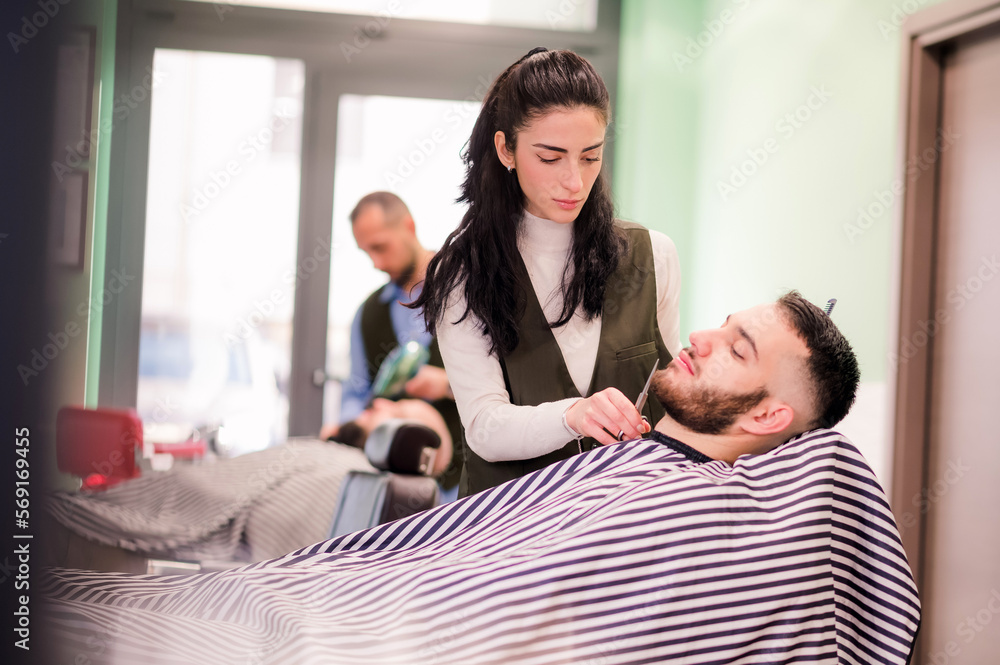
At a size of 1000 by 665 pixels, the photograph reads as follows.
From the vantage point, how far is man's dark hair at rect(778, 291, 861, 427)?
1331 mm

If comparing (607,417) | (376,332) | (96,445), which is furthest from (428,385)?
(607,417)

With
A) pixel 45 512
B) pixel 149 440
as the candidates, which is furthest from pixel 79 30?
pixel 149 440

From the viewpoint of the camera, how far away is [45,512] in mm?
1144

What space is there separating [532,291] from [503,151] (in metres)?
0.27

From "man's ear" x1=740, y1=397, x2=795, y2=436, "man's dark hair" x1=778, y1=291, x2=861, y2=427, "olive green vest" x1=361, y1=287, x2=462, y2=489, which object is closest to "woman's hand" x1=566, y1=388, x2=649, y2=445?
"man's ear" x1=740, y1=397, x2=795, y2=436

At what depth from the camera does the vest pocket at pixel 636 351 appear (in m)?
1.47

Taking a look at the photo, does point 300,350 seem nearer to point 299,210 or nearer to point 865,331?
point 299,210

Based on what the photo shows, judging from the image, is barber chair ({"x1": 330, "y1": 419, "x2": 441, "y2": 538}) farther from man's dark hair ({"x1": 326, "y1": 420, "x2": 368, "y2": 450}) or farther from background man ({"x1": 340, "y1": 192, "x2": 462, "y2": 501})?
background man ({"x1": 340, "y1": 192, "x2": 462, "y2": 501})

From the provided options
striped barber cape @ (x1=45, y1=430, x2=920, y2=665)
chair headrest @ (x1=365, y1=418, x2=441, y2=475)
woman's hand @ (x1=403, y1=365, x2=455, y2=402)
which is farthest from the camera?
woman's hand @ (x1=403, y1=365, x2=455, y2=402)

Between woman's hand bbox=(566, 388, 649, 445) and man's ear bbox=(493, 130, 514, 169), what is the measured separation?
18.4 inches

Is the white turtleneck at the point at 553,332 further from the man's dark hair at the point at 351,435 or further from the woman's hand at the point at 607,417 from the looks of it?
the man's dark hair at the point at 351,435

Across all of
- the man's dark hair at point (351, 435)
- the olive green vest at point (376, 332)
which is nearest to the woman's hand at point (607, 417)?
the man's dark hair at point (351, 435)

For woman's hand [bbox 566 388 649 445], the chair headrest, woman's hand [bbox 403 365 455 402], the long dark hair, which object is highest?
the long dark hair

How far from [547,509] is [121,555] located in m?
1.45
